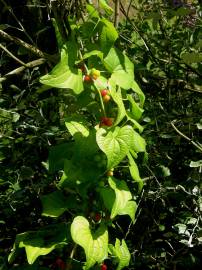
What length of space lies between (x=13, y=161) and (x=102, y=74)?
36.8 inches

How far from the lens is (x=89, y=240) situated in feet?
5.12

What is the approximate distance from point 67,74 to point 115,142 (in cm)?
26

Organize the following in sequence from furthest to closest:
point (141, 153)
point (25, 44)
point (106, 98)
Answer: point (25, 44)
point (141, 153)
point (106, 98)

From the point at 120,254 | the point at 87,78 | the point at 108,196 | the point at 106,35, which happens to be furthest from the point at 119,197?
the point at 106,35

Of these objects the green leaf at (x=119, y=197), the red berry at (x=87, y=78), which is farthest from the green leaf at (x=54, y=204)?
the red berry at (x=87, y=78)

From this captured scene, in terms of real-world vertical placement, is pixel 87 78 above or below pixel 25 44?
above

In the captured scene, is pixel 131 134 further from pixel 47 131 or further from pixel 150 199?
pixel 150 199

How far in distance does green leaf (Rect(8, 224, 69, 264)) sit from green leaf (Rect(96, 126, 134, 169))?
1.24 feet

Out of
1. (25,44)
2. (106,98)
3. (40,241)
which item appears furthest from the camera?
(25,44)

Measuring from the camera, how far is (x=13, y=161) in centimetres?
249

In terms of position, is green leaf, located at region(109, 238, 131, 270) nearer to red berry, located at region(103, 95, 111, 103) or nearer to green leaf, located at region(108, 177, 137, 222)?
green leaf, located at region(108, 177, 137, 222)

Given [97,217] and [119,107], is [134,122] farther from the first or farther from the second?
[97,217]

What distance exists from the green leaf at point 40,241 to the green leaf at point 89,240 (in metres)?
0.15

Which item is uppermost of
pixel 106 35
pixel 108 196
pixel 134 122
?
pixel 106 35
